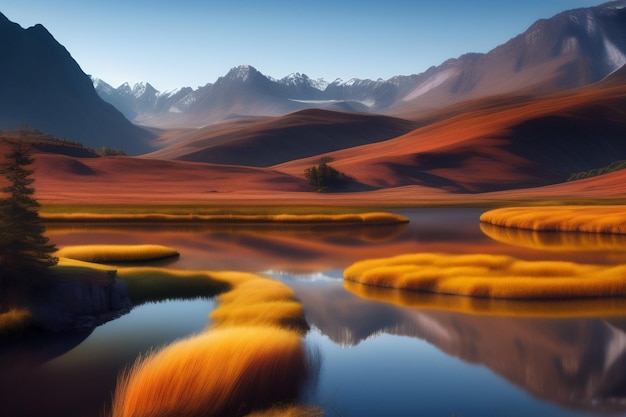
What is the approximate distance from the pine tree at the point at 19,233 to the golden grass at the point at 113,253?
11379mm

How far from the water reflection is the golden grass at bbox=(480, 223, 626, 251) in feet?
72.9

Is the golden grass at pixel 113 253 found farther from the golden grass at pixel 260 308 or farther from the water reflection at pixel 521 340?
the water reflection at pixel 521 340

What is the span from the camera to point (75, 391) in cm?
1445

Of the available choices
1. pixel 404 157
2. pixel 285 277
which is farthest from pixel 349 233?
pixel 404 157

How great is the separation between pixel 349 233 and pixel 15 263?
36.6m

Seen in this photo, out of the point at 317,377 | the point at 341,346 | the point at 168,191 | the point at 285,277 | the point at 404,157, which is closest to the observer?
the point at 317,377

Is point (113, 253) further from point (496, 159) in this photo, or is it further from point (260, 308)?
point (496, 159)

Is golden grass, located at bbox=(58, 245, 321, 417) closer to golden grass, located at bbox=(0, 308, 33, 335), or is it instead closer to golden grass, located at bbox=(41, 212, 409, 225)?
golden grass, located at bbox=(0, 308, 33, 335)

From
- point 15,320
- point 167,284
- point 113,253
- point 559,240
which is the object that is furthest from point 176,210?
point 15,320

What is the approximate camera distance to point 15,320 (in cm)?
1931

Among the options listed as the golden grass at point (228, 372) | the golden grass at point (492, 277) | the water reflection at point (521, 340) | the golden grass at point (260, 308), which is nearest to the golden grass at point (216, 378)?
the golden grass at point (228, 372)

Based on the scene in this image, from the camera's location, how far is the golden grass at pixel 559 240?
41.8 meters

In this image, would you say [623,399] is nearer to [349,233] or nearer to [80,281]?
[80,281]

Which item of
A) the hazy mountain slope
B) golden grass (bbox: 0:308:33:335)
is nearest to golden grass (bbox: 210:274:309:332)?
golden grass (bbox: 0:308:33:335)
